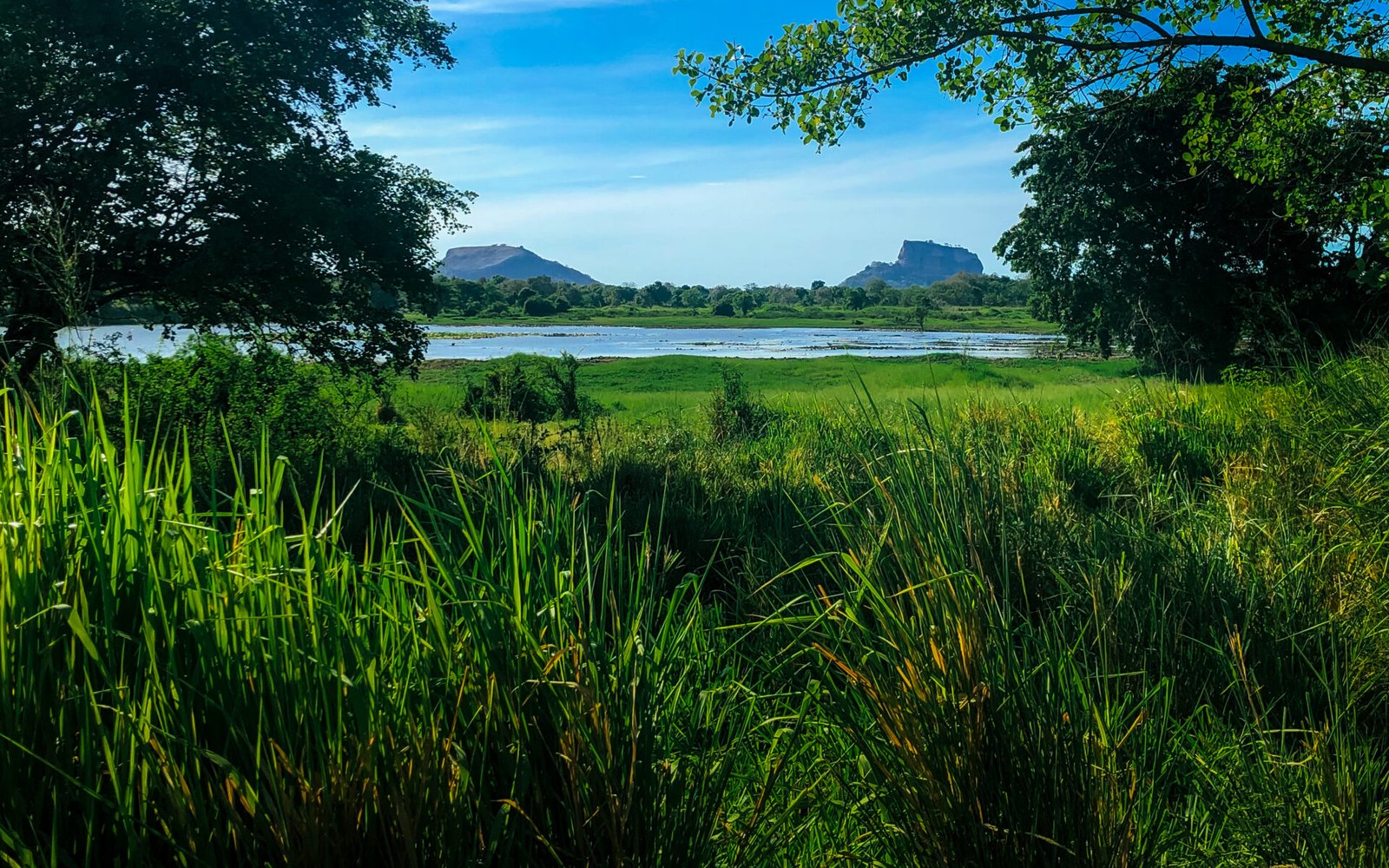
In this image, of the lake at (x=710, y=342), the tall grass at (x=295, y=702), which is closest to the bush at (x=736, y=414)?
the tall grass at (x=295, y=702)

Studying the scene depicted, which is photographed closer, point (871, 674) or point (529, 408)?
point (871, 674)

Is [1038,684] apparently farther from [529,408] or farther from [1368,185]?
[529,408]

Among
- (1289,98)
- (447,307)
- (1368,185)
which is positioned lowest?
(447,307)

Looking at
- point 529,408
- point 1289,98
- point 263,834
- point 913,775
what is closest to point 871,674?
point 913,775

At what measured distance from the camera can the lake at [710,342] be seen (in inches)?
1757

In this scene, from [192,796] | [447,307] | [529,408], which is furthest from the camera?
[529,408]

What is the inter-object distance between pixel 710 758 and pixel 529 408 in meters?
15.4

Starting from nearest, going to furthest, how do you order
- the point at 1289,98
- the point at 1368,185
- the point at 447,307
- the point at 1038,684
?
1. the point at 1038,684
2. the point at 1368,185
3. the point at 1289,98
4. the point at 447,307

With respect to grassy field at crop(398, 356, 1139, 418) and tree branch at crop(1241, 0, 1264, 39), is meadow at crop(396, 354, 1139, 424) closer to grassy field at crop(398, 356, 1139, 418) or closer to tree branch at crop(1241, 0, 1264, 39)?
grassy field at crop(398, 356, 1139, 418)

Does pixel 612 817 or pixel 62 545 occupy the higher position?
pixel 62 545

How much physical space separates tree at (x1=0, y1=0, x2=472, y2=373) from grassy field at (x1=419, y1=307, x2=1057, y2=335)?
213 ft

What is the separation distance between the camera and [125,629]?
178 cm

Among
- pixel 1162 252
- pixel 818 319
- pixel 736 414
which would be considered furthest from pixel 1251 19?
pixel 818 319

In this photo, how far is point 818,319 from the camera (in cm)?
10162
